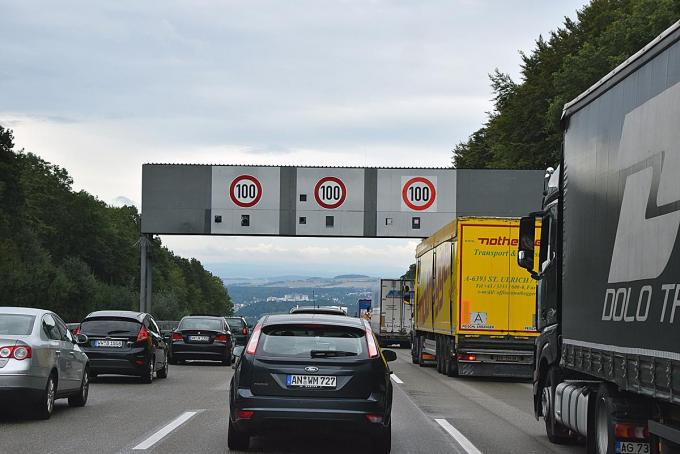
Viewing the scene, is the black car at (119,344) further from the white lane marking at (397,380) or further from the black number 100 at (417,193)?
the black number 100 at (417,193)

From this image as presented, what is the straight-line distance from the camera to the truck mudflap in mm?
26156

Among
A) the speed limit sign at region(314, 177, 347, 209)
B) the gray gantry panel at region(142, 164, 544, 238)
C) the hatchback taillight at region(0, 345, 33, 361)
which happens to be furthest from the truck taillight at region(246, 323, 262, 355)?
the speed limit sign at region(314, 177, 347, 209)

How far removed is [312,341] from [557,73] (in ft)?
148

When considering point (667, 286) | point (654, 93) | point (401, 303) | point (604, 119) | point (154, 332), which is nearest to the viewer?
point (667, 286)

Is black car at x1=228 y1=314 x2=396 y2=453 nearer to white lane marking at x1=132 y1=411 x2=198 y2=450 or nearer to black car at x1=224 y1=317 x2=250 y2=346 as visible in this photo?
white lane marking at x1=132 y1=411 x2=198 y2=450

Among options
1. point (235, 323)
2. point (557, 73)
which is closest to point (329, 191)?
point (235, 323)

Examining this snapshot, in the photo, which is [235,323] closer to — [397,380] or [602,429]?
[397,380]

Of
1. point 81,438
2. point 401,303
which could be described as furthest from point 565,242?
point 401,303

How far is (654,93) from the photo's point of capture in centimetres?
863

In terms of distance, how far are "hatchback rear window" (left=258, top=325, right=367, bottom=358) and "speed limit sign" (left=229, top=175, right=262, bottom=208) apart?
3820 cm

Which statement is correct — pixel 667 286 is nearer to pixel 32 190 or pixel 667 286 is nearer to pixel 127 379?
pixel 127 379

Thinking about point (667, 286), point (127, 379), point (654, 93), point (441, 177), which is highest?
point (441, 177)

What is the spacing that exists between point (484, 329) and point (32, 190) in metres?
90.7

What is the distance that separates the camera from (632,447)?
9430 millimetres
